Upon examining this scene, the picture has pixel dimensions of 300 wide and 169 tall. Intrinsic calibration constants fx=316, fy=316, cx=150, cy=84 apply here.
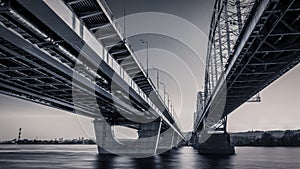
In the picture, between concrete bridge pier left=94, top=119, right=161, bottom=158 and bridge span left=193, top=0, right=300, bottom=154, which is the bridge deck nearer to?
bridge span left=193, top=0, right=300, bottom=154

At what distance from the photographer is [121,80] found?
30.8 metres

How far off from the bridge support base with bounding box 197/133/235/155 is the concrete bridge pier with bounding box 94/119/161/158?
15119mm

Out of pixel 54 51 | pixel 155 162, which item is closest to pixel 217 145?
pixel 155 162

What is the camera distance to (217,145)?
74.1m

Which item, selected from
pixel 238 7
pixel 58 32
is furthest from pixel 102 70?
pixel 238 7

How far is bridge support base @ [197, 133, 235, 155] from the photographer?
72.9m

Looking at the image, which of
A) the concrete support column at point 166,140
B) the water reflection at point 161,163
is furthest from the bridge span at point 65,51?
the concrete support column at point 166,140

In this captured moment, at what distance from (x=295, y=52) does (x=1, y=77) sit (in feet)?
95.5

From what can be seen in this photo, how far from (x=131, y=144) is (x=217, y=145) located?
71.8 feet

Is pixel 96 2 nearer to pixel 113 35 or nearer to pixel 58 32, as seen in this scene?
pixel 58 32

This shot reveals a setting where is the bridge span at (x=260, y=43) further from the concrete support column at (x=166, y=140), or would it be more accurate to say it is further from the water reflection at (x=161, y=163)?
the concrete support column at (x=166, y=140)

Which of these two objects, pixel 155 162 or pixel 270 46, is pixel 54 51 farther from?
pixel 155 162

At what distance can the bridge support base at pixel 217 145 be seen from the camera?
239ft

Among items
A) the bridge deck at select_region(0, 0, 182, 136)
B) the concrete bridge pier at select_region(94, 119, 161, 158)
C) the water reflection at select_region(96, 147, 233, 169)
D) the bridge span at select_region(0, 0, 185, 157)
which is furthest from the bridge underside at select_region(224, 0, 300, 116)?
the concrete bridge pier at select_region(94, 119, 161, 158)
